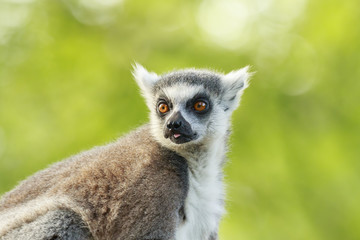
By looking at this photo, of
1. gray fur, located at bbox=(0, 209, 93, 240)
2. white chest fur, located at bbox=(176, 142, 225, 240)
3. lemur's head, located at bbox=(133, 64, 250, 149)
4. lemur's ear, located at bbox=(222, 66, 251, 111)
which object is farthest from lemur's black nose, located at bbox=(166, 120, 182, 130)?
gray fur, located at bbox=(0, 209, 93, 240)

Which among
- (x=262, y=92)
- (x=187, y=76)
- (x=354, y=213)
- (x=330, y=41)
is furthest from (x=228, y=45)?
(x=187, y=76)

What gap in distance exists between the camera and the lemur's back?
18.1 ft

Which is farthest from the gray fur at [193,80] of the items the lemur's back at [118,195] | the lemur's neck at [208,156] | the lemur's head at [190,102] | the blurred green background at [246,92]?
the blurred green background at [246,92]

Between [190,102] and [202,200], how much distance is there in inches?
41.1

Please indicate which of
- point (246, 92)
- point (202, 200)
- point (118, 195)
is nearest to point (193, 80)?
point (202, 200)

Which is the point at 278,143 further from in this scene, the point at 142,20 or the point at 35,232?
the point at 35,232

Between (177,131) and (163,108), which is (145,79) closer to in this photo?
(163,108)

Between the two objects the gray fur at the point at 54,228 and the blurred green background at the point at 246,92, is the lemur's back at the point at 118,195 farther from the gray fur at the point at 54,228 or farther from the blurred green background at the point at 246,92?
the blurred green background at the point at 246,92

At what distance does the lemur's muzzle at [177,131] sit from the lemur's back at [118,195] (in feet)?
0.61

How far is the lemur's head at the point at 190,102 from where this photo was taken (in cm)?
612

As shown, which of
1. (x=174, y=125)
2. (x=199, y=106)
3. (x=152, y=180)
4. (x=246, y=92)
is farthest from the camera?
(x=246, y=92)

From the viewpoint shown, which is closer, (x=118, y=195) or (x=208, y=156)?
(x=118, y=195)

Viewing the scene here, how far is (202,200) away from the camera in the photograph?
6.06m

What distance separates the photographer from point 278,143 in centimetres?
1634
